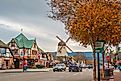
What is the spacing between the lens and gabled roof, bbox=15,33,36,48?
381 ft

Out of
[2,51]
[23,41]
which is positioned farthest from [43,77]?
[23,41]

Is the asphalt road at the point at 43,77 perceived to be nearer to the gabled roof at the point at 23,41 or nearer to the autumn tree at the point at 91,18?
the autumn tree at the point at 91,18

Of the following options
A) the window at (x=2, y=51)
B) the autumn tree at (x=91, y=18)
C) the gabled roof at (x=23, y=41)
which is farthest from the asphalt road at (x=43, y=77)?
the gabled roof at (x=23, y=41)

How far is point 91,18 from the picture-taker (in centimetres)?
2834

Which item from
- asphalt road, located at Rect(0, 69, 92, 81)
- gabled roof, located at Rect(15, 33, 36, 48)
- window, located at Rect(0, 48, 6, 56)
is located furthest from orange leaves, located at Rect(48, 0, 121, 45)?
gabled roof, located at Rect(15, 33, 36, 48)

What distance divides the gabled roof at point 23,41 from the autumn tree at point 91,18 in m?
84.6

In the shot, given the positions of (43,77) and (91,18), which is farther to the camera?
(43,77)

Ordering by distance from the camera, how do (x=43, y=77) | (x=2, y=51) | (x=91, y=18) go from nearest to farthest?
(x=91, y=18)
(x=43, y=77)
(x=2, y=51)

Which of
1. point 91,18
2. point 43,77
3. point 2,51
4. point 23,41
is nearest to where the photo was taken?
point 91,18

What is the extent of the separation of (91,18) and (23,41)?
3623 inches

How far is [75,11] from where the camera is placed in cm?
3022

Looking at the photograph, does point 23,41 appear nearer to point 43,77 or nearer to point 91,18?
point 43,77

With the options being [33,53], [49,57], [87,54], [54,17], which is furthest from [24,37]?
[54,17]

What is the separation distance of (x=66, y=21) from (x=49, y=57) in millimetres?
120921
